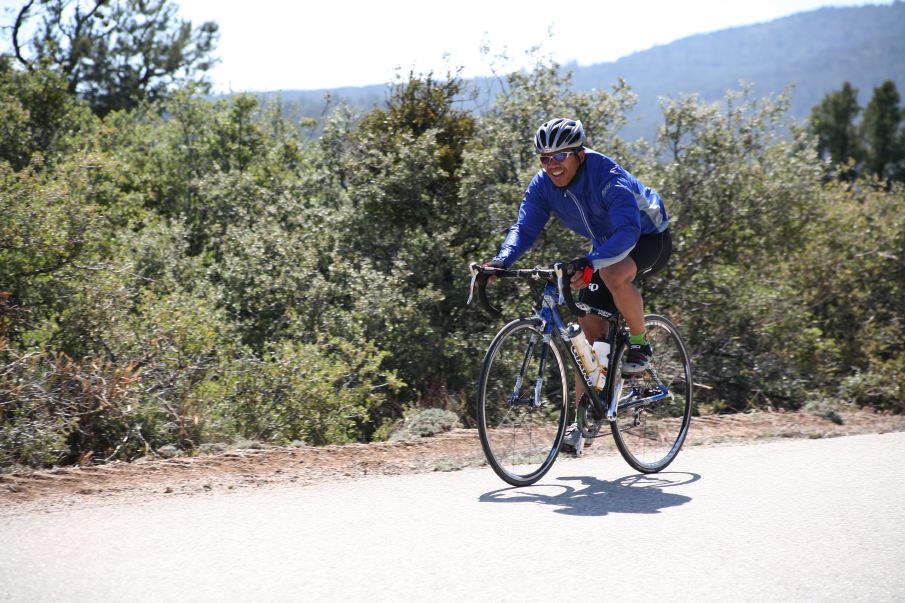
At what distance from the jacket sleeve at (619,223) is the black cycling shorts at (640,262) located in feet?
1.23

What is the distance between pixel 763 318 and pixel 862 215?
11.1 feet

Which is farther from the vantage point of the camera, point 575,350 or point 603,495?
point 575,350

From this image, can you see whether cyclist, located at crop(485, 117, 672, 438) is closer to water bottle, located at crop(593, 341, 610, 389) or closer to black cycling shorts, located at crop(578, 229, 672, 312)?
black cycling shorts, located at crop(578, 229, 672, 312)

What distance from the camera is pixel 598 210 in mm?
5465

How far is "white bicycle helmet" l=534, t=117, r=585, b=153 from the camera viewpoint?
524 centimetres

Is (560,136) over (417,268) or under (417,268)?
over

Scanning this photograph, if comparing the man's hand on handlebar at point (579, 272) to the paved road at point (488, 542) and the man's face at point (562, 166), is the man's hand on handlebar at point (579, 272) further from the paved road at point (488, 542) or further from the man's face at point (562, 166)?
the paved road at point (488, 542)

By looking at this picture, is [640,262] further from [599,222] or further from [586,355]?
[586,355]

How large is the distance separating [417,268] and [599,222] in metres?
5.47

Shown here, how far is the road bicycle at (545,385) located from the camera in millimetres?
5246

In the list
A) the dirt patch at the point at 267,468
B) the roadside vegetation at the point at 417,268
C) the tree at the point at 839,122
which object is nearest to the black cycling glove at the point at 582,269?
the dirt patch at the point at 267,468

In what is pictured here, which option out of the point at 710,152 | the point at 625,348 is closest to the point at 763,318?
the point at 710,152

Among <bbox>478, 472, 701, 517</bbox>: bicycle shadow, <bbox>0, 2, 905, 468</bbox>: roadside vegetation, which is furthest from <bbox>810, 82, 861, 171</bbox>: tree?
<bbox>478, 472, 701, 517</bbox>: bicycle shadow

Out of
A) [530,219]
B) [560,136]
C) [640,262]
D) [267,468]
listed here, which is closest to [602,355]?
[640,262]
